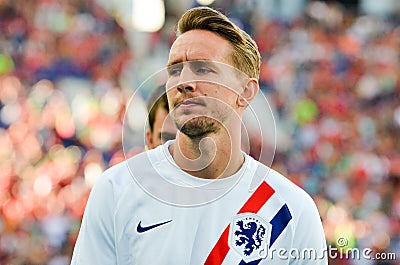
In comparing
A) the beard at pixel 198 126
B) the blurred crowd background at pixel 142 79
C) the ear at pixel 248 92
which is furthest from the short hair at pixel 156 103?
the blurred crowd background at pixel 142 79

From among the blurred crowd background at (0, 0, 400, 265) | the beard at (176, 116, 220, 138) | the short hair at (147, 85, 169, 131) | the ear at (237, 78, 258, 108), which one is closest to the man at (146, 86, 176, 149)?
the short hair at (147, 85, 169, 131)

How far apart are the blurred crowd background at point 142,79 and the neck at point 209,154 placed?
15.2ft

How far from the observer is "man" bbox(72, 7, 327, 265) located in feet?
6.40

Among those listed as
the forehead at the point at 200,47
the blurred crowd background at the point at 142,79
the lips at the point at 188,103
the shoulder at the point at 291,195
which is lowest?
the blurred crowd background at the point at 142,79

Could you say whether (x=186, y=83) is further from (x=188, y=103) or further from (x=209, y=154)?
(x=209, y=154)

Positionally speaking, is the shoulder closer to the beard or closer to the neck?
the neck

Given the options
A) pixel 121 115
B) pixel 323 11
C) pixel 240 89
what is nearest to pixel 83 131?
pixel 121 115

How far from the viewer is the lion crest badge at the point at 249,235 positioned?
2.02 metres

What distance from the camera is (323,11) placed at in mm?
8453

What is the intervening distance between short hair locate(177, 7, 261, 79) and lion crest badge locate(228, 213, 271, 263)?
1.23 feet

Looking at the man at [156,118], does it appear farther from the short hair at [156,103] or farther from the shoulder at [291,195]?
the shoulder at [291,195]

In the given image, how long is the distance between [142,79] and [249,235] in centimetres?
582

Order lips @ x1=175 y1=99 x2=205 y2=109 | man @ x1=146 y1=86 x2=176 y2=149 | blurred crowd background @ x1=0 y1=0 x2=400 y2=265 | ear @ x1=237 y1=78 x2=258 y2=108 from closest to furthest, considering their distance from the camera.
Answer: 1. lips @ x1=175 y1=99 x2=205 y2=109
2. ear @ x1=237 y1=78 x2=258 y2=108
3. man @ x1=146 y1=86 x2=176 y2=149
4. blurred crowd background @ x1=0 y1=0 x2=400 y2=265

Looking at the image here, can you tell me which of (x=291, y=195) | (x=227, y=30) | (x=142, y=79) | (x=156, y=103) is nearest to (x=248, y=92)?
(x=227, y=30)
